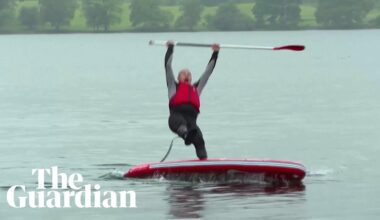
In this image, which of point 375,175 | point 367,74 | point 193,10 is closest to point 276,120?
point 375,175

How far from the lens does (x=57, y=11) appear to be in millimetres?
180875

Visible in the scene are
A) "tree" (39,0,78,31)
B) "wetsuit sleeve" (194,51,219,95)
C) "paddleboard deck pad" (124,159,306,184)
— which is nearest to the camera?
"wetsuit sleeve" (194,51,219,95)

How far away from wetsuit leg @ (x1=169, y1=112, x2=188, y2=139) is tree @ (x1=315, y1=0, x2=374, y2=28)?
155337 millimetres

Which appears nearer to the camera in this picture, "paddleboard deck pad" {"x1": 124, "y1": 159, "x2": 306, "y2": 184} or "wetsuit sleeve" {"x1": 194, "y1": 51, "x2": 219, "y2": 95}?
"wetsuit sleeve" {"x1": 194, "y1": 51, "x2": 219, "y2": 95}

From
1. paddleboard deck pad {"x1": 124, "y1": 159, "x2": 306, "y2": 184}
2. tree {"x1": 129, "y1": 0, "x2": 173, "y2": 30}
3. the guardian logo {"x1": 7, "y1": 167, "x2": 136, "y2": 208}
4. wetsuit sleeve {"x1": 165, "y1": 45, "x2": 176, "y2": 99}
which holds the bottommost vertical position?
the guardian logo {"x1": 7, "y1": 167, "x2": 136, "y2": 208}

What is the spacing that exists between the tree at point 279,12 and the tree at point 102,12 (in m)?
19.7

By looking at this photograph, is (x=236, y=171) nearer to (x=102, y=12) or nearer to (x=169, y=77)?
(x=169, y=77)

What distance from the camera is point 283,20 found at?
184 m

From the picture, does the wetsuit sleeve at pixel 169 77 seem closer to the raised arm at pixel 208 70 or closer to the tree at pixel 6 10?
the raised arm at pixel 208 70

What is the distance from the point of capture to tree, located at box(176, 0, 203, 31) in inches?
7146

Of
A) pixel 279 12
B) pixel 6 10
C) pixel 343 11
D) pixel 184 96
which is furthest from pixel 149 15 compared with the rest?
pixel 184 96

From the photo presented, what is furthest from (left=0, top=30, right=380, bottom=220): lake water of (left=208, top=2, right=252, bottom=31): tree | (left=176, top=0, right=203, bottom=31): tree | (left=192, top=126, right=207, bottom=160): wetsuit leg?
(left=208, top=2, right=252, bottom=31): tree

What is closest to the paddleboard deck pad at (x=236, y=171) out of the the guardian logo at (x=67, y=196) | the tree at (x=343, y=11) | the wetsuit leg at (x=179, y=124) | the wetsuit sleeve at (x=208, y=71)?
the wetsuit leg at (x=179, y=124)

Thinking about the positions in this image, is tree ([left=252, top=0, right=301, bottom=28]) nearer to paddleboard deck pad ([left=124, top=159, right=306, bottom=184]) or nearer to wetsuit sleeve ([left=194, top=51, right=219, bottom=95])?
paddleboard deck pad ([left=124, top=159, right=306, bottom=184])
